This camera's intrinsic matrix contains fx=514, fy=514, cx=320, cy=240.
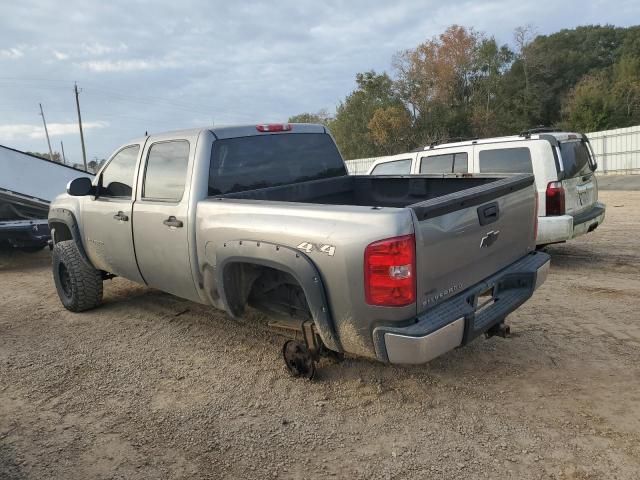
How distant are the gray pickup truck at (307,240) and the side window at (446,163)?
10.4ft

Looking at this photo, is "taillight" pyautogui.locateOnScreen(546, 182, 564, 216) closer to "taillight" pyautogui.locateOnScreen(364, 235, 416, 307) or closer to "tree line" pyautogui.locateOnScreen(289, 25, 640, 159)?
"taillight" pyautogui.locateOnScreen(364, 235, 416, 307)

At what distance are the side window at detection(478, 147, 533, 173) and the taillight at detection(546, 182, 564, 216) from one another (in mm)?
386

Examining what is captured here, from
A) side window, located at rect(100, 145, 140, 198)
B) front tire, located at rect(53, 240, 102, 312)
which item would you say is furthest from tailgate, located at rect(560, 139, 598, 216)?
front tire, located at rect(53, 240, 102, 312)

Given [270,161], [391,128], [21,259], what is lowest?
[21,259]

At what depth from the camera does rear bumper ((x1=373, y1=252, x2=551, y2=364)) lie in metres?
2.81

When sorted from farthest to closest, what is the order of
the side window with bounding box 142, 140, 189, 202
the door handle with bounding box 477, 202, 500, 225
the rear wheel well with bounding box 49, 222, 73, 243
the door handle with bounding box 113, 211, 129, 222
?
the rear wheel well with bounding box 49, 222, 73, 243, the door handle with bounding box 113, 211, 129, 222, the side window with bounding box 142, 140, 189, 202, the door handle with bounding box 477, 202, 500, 225

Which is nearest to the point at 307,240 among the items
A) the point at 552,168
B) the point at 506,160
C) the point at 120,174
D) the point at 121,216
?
the point at 121,216

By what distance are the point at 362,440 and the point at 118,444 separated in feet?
4.90

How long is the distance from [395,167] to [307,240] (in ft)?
20.4

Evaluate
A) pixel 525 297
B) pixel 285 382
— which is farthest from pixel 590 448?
pixel 285 382

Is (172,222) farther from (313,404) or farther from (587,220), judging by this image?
(587,220)

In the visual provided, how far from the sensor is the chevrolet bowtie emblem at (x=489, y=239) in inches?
133

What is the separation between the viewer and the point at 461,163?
777cm

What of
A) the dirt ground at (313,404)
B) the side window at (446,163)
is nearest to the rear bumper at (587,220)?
the dirt ground at (313,404)
